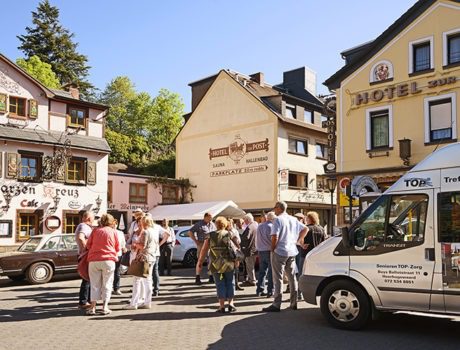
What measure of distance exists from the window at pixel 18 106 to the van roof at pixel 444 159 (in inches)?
867

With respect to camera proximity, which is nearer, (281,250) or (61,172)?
(281,250)

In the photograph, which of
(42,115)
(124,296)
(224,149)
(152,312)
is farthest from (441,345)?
(224,149)

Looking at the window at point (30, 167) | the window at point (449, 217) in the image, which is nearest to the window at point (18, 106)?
the window at point (30, 167)

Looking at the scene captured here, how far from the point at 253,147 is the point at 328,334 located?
26.7 meters

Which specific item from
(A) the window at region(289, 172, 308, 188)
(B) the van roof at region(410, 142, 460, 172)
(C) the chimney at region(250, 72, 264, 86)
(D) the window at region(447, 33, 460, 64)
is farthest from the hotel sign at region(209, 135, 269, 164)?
(B) the van roof at region(410, 142, 460, 172)

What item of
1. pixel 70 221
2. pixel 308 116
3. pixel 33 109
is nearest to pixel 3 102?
pixel 33 109

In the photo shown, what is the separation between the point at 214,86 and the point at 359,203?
58.3 feet

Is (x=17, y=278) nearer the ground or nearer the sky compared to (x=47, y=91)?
nearer the ground

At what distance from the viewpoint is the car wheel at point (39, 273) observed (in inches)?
577

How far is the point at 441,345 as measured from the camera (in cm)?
663

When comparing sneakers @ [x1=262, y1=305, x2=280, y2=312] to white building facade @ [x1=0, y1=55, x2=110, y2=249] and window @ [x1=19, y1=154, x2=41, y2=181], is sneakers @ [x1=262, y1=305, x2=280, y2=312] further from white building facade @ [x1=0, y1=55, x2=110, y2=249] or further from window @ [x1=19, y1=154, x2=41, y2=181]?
window @ [x1=19, y1=154, x2=41, y2=181]

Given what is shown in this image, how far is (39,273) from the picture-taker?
48.7ft

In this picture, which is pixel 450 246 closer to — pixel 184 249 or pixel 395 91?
pixel 184 249

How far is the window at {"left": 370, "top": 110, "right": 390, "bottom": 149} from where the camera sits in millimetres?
22547
